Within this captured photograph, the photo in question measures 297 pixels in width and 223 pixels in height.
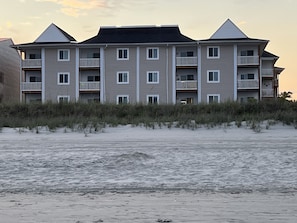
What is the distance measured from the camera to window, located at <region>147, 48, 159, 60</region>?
159ft

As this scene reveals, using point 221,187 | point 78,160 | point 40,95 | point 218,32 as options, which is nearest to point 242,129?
point 78,160

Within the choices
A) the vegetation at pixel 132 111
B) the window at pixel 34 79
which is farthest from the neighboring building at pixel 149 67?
the vegetation at pixel 132 111

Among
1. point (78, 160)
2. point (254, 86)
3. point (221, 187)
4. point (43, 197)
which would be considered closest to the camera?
point (43, 197)

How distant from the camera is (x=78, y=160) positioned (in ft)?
41.0

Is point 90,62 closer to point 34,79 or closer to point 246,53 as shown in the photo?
point 34,79

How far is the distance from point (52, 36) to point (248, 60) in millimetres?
23804

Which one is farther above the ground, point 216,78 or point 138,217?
point 216,78

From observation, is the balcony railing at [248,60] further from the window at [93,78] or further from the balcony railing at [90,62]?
the window at [93,78]

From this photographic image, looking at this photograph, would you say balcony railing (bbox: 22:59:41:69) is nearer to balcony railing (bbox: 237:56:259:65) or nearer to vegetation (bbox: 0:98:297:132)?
vegetation (bbox: 0:98:297:132)

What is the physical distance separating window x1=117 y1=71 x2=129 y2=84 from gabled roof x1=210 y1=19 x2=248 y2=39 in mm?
11217

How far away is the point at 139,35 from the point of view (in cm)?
4984

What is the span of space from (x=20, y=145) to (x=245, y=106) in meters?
15.5

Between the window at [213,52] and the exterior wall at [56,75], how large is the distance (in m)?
15.9

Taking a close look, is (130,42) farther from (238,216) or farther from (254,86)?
(238,216)
